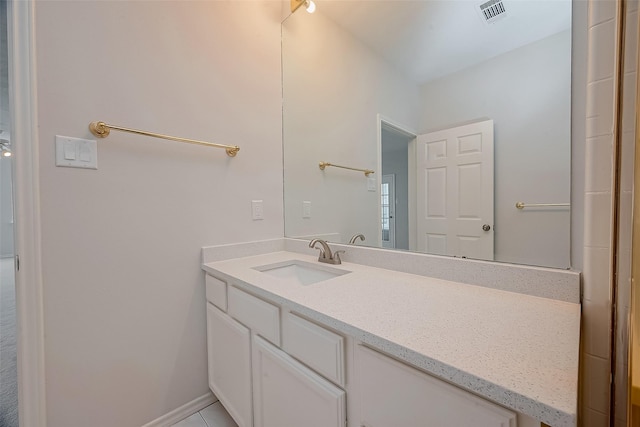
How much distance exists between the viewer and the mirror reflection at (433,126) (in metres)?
0.90

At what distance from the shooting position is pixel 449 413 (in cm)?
51

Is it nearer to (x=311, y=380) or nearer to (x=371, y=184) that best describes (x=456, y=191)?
(x=371, y=184)

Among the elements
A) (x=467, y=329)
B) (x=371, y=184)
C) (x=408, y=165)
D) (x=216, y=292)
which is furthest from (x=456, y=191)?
(x=216, y=292)

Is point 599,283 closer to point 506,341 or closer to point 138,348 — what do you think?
point 506,341

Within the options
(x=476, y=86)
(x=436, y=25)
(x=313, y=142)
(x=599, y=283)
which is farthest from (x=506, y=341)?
(x=313, y=142)

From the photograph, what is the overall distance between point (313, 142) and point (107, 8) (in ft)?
3.86

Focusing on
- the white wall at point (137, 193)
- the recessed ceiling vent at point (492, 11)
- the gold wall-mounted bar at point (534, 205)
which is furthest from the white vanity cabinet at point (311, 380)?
the recessed ceiling vent at point (492, 11)

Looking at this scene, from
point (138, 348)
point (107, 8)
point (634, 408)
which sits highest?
point (107, 8)

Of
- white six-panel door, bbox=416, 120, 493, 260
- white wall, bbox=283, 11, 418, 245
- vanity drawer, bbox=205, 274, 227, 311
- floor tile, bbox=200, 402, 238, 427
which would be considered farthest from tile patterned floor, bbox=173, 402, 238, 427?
white six-panel door, bbox=416, 120, 493, 260

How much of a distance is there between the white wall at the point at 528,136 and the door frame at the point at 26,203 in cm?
167

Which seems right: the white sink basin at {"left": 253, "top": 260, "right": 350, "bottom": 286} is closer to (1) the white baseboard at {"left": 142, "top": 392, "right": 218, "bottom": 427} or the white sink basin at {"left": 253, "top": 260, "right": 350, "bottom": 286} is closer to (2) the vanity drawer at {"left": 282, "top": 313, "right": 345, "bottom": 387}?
(2) the vanity drawer at {"left": 282, "top": 313, "right": 345, "bottom": 387}

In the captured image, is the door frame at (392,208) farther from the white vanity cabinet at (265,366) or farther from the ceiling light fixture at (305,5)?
the ceiling light fixture at (305,5)

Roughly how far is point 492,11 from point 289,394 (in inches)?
64.5

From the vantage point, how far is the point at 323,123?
179 cm
